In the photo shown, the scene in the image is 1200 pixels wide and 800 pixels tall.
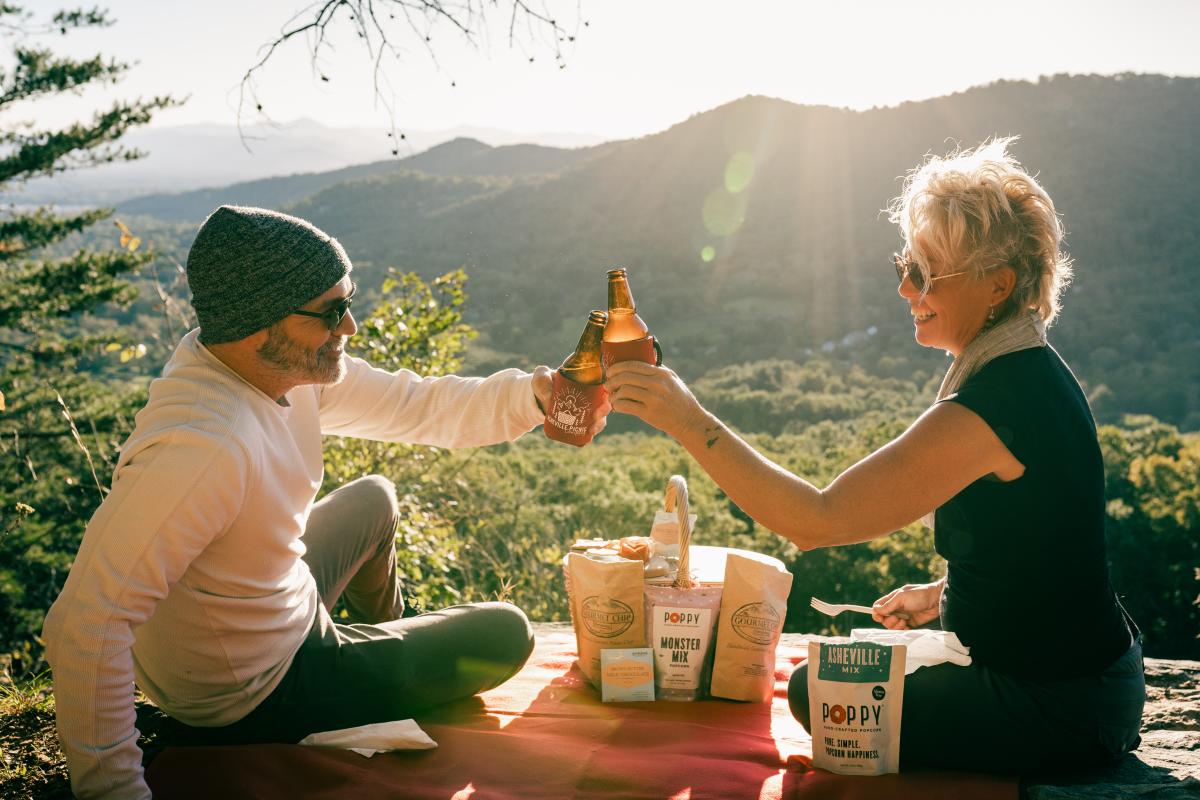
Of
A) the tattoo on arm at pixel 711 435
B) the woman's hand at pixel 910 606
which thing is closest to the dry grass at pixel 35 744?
the tattoo on arm at pixel 711 435

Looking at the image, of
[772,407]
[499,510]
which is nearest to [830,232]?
[772,407]

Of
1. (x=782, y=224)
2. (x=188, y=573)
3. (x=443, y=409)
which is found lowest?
(x=188, y=573)

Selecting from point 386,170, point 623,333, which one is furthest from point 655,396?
point 386,170

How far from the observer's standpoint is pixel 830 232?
5169 cm

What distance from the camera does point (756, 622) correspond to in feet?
10.0

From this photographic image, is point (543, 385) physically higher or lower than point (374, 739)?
higher

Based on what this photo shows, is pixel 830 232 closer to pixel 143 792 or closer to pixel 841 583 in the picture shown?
pixel 841 583

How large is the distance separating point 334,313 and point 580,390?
85 centimetres

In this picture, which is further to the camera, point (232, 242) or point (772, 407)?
point (772, 407)

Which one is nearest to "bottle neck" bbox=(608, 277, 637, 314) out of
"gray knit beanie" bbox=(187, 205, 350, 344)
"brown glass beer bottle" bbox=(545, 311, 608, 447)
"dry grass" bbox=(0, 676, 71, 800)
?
"brown glass beer bottle" bbox=(545, 311, 608, 447)

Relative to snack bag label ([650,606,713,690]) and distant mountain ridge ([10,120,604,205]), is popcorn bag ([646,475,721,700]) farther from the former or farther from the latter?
distant mountain ridge ([10,120,604,205])

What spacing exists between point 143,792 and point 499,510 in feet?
27.1

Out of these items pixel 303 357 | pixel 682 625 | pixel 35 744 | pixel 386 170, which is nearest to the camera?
pixel 303 357

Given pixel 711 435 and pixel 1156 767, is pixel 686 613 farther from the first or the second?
pixel 1156 767
